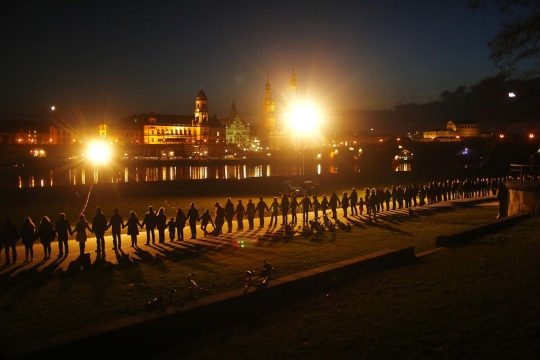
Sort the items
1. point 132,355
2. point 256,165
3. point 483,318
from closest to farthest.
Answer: point 132,355, point 483,318, point 256,165

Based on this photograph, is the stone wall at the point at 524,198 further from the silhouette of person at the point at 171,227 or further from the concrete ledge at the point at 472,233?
the silhouette of person at the point at 171,227

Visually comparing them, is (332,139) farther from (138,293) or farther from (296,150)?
(138,293)

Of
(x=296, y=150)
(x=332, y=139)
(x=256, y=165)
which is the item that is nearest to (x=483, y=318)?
(x=256, y=165)

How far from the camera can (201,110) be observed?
156 m

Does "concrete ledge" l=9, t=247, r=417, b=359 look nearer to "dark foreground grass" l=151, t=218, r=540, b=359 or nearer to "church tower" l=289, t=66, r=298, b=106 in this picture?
"dark foreground grass" l=151, t=218, r=540, b=359

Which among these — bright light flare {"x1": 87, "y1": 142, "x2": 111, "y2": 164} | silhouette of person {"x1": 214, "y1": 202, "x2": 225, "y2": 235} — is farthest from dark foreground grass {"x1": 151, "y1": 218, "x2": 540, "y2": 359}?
bright light flare {"x1": 87, "y1": 142, "x2": 111, "y2": 164}

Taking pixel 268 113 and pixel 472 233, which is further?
pixel 268 113

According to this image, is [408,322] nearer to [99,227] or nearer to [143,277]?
[143,277]

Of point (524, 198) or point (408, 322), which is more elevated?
point (524, 198)

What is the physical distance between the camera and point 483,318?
6.89 meters

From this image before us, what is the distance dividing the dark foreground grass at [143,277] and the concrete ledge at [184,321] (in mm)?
548

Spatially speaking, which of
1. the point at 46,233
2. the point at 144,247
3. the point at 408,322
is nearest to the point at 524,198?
the point at 408,322

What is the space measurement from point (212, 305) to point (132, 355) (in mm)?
1402

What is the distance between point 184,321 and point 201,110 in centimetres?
15267
